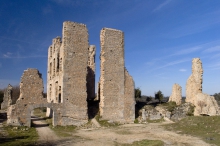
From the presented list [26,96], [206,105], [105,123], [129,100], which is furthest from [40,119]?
[206,105]

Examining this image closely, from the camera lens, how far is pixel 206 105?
2228 centimetres

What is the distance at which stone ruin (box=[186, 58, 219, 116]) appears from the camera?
2206cm

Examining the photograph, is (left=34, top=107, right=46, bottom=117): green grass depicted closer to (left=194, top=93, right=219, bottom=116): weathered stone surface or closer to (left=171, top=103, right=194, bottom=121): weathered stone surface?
(left=171, top=103, right=194, bottom=121): weathered stone surface

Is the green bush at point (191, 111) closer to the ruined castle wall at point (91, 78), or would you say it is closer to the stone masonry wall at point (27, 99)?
the ruined castle wall at point (91, 78)

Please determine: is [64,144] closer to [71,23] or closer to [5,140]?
[5,140]

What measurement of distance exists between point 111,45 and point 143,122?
25.4 ft

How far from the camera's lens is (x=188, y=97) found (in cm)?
2502

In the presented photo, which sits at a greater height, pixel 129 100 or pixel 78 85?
pixel 78 85

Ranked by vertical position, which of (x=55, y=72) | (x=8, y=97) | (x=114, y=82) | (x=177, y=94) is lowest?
(x=8, y=97)

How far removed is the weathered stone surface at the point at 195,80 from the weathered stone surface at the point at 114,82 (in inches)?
320

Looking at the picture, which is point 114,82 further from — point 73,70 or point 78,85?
point 73,70

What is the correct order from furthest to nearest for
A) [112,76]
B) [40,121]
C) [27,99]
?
[40,121], [112,76], [27,99]

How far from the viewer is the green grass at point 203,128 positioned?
484 inches

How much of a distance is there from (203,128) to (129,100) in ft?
23.6
